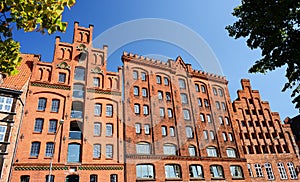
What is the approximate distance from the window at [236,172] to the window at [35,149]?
2796cm

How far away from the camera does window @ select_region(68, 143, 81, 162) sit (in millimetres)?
24223

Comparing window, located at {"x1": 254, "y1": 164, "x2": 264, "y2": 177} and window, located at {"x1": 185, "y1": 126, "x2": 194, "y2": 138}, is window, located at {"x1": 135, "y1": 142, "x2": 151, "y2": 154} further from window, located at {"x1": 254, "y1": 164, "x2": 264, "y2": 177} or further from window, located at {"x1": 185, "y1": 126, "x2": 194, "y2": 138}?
window, located at {"x1": 254, "y1": 164, "x2": 264, "y2": 177}

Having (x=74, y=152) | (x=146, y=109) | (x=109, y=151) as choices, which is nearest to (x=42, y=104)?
(x=74, y=152)

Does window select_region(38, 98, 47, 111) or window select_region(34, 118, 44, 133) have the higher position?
window select_region(38, 98, 47, 111)

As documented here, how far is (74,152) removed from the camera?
24656mm

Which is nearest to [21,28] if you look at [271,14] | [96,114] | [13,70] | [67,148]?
[13,70]

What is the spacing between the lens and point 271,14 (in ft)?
37.2

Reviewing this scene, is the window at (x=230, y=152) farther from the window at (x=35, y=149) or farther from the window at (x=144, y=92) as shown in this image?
the window at (x=35, y=149)

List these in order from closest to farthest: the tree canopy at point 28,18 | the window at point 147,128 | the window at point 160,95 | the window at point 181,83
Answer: the tree canopy at point 28,18
the window at point 147,128
the window at point 160,95
the window at point 181,83

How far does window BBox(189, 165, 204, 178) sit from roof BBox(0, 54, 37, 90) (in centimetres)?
2474

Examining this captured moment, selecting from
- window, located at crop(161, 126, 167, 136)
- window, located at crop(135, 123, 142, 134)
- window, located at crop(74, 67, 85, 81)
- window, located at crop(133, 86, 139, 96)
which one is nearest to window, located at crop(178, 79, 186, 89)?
window, located at crop(133, 86, 139, 96)

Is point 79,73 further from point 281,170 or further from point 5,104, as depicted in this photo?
point 281,170

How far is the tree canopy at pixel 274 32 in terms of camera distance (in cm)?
1134

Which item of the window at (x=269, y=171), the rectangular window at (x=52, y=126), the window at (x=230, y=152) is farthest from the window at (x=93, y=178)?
the window at (x=269, y=171)
